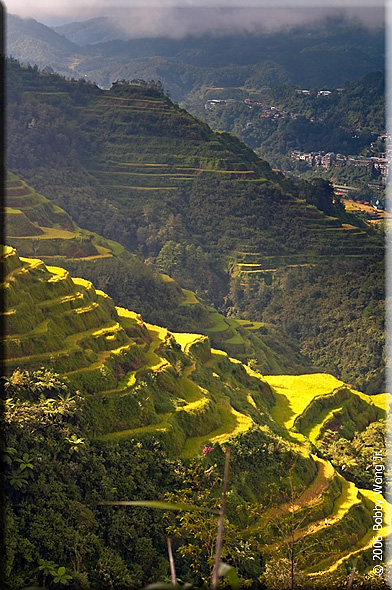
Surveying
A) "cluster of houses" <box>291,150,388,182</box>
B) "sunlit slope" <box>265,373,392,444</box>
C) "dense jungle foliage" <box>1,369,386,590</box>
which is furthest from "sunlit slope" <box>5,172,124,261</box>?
"cluster of houses" <box>291,150,388,182</box>

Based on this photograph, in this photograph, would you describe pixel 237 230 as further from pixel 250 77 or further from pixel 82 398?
pixel 250 77

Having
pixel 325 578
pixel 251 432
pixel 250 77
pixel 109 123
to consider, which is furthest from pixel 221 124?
pixel 325 578

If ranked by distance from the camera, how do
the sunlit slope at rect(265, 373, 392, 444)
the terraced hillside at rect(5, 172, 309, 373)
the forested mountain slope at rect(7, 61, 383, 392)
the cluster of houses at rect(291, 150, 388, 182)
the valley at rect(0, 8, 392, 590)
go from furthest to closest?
the cluster of houses at rect(291, 150, 388, 182) < the forested mountain slope at rect(7, 61, 383, 392) < the terraced hillside at rect(5, 172, 309, 373) < the sunlit slope at rect(265, 373, 392, 444) < the valley at rect(0, 8, 392, 590)

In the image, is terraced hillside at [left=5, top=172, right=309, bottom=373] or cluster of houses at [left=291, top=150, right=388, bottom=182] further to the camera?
cluster of houses at [left=291, top=150, right=388, bottom=182]

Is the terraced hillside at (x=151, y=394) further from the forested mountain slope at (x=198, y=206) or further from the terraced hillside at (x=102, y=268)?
the forested mountain slope at (x=198, y=206)

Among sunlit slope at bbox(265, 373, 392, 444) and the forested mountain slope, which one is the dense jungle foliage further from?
the forested mountain slope
